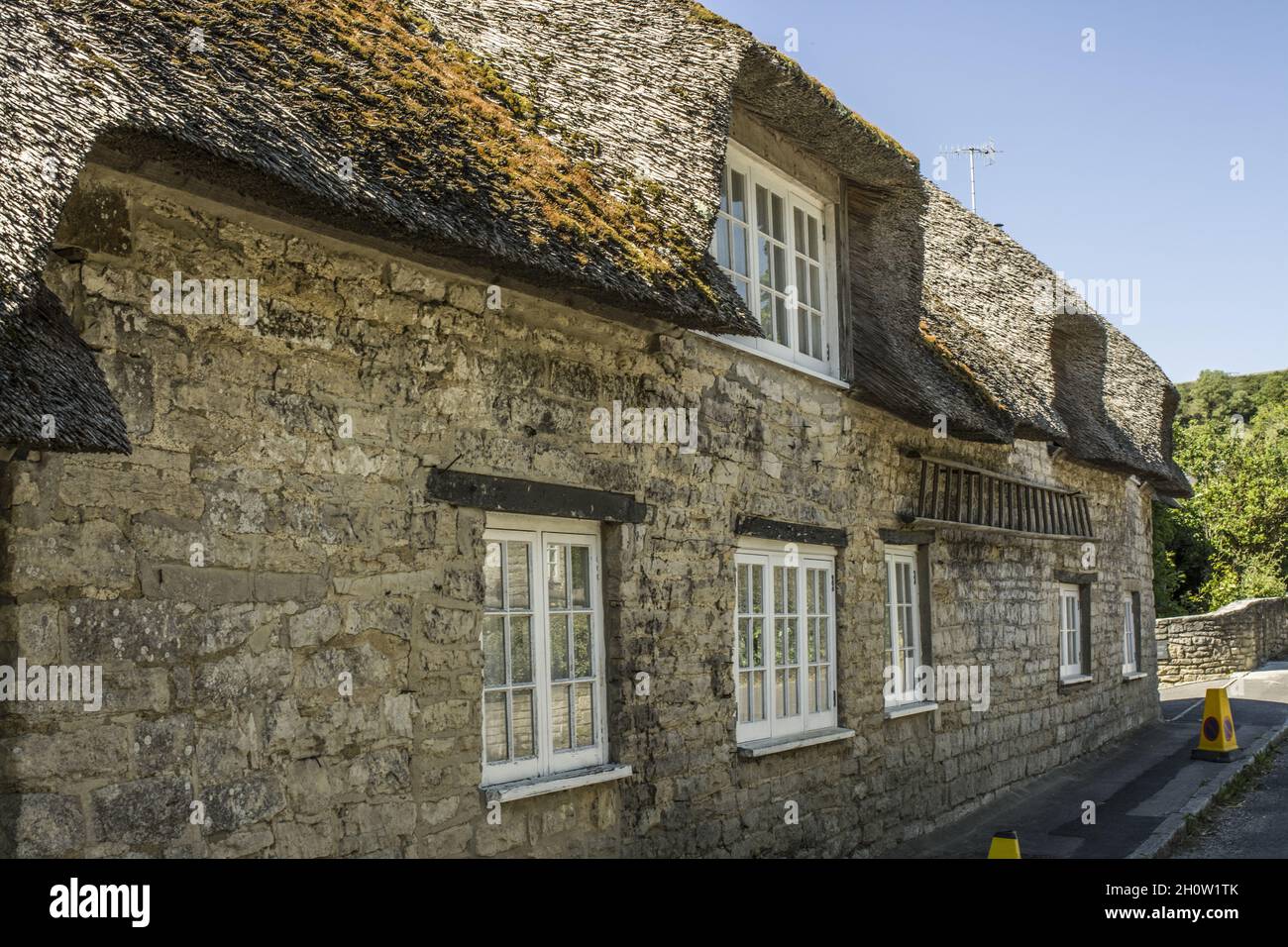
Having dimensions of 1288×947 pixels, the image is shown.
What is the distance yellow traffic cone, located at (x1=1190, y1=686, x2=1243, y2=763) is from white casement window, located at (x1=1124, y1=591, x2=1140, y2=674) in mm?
2787

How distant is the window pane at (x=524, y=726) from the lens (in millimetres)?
5570

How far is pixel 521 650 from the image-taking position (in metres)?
5.64

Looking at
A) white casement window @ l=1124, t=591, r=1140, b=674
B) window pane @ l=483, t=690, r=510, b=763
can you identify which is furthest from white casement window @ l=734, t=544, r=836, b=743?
white casement window @ l=1124, t=591, r=1140, b=674

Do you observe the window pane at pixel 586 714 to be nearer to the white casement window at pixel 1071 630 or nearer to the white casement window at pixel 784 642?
the white casement window at pixel 784 642

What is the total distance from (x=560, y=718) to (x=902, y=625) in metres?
4.45

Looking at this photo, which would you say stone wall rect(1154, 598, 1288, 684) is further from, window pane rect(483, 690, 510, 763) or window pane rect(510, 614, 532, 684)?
window pane rect(483, 690, 510, 763)

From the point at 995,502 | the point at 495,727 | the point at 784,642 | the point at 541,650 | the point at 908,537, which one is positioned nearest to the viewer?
the point at 495,727

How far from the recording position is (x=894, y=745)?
29.5 ft

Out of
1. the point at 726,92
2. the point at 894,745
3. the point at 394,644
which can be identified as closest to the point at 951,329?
the point at 894,745

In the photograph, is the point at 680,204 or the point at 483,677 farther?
the point at 680,204

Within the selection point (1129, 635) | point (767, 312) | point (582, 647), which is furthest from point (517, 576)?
point (1129, 635)

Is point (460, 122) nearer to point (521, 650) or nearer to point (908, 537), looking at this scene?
point (521, 650)
